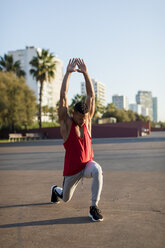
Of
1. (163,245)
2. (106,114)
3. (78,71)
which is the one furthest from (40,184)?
(106,114)

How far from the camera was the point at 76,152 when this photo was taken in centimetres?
383

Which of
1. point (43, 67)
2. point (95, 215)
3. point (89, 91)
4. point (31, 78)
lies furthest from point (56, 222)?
point (31, 78)

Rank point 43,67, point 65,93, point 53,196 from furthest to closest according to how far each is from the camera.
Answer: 1. point 43,67
2. point 53,196
3. point 65,93

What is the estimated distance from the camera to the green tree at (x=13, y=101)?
117ft

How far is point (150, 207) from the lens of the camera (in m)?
4.42

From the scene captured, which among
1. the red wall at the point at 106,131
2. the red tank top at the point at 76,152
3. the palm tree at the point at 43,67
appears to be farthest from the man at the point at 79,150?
the red wall at the point at 106,131

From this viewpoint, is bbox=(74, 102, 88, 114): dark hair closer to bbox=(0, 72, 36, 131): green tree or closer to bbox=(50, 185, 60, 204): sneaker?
bbox=(50, 185, 60, 204): sneaker

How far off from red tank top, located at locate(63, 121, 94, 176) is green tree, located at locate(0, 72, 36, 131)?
32602mm

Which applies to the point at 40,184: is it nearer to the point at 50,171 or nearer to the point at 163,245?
the point at 50,171

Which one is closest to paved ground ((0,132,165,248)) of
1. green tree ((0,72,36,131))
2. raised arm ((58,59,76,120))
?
raised arm ((58,59,76,120))

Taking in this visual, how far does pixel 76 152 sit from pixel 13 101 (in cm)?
3400

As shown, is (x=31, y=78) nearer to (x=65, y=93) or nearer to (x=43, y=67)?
(x=43, y=67)

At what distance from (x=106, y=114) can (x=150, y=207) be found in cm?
8571

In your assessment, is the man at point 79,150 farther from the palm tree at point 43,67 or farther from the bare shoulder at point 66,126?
the palm tree at point 43,67
